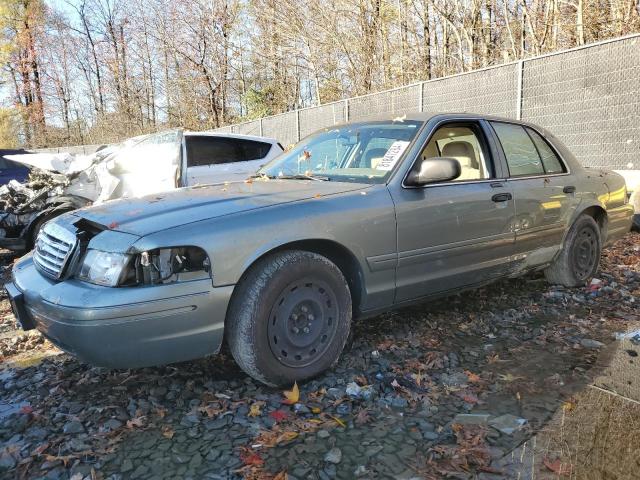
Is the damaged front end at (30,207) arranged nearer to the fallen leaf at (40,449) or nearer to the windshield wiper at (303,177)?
the windshield wiper at (303,177)

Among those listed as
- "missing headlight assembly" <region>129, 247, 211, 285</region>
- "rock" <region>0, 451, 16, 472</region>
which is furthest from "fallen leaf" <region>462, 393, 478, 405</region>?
"rock" <region>0, 451, 16, 472</region>

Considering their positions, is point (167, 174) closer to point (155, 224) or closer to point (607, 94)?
point (155, 224)

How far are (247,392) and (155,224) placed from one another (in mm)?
1083

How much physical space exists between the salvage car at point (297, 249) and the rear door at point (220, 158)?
9.71 ft

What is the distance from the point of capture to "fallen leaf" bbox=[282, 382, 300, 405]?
270cm

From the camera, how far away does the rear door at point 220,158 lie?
692 centimetres

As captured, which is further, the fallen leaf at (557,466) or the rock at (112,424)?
the rock at (112,424)

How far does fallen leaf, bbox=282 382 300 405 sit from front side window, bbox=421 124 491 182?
6.94 ft

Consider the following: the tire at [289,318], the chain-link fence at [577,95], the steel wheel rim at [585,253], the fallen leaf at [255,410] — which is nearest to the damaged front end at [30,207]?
the chain-link fence at [577,95]

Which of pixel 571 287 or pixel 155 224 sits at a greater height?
pixel 155 224

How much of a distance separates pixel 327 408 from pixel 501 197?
2.15 m

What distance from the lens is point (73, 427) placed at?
8.10 ft

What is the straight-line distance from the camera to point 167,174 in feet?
21.5

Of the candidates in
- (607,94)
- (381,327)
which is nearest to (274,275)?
(381,327)
